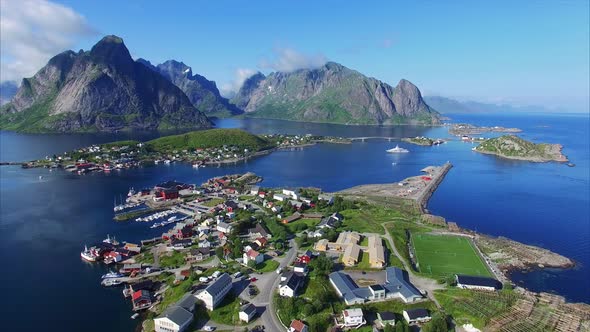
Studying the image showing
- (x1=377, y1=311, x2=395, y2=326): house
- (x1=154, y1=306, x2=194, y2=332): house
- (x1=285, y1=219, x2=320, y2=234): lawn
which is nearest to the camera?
(x1=154, y1=306, x2=194, y2=332): house

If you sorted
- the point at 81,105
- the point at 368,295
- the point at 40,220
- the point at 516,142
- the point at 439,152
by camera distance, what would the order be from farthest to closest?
the point at 81,105 → the point at 439,152 → the point at 516,142 → the point at 40,220 → the point at 368,295

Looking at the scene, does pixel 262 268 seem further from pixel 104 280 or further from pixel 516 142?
pixel 516 142

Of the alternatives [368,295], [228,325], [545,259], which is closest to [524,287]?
[545,259]

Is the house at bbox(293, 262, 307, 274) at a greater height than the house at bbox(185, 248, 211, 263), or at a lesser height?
greater

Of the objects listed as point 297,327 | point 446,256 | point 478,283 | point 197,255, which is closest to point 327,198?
point 446,256

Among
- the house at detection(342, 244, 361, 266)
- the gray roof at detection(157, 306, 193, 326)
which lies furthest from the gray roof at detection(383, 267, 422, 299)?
the gray roof at detection(157, 306, 193, 326)

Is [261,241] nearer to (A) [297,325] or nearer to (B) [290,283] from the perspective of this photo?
(B) [290,283]

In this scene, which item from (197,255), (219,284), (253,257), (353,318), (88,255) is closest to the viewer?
(353,318)

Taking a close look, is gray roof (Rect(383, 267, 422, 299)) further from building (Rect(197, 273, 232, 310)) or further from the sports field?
building (Rect(197, 273, 232, 310))
